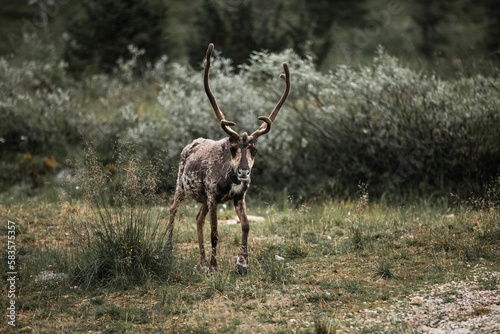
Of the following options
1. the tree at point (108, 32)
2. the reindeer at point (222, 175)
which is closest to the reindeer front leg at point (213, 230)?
the reindeer at point (222, 175)

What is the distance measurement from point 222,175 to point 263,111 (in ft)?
27.5

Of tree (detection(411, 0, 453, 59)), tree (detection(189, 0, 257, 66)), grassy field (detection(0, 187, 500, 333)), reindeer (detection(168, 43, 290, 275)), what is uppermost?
tree (detection(411, 0, 453, 59))

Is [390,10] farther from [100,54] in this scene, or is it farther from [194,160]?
[194,160]

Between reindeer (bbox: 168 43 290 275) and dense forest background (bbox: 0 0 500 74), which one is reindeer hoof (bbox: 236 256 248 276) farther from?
dense forest background (bbox: 0 0 500 74)

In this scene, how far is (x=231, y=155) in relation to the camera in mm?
9977

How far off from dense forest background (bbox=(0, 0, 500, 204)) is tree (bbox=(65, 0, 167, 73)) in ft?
0.19

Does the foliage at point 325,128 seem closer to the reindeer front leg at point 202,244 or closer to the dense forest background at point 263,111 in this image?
the dense forest background at point 263,111

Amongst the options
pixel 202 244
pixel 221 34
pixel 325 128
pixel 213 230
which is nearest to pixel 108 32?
pixel 221 34

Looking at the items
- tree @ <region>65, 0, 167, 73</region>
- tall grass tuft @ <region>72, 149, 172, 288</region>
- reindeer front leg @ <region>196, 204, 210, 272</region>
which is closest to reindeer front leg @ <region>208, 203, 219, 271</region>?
reindeer front leg @ <region>196, 204, 210, 272</region>

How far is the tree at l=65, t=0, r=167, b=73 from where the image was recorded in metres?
27.2

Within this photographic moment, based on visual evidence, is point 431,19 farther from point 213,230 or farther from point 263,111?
point 213,230

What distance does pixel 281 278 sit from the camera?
9703 millimetres

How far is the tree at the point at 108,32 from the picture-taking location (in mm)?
27172

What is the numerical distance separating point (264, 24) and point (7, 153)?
12018 millimetres
